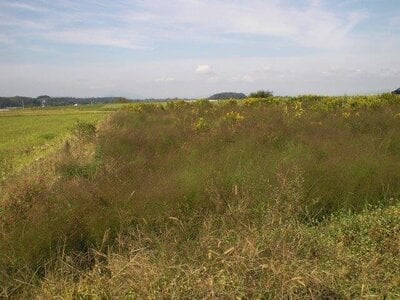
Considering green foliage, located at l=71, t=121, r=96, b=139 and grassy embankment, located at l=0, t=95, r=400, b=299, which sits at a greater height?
green foliage, located at l=71, t=121, r=96, b=139

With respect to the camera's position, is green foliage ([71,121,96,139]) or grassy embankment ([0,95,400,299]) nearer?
grassy embankment ([0,95,400,299])

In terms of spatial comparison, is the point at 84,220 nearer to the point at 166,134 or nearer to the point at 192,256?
the point at 192,256

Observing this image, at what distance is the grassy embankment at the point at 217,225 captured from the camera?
153 inches

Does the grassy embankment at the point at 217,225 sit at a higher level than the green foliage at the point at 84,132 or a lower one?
lower

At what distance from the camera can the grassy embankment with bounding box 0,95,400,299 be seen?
12.8 ft

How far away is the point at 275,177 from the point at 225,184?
85 cm

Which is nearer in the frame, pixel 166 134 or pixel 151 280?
pixel 151 280

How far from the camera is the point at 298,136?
957 cm

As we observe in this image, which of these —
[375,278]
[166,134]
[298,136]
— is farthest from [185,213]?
[166,134]

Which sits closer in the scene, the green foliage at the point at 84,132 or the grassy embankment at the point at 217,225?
the grassy embankment at the point at 217,225

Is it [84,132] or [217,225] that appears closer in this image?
[217,225]

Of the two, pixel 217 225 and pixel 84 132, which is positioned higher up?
pixel 84 132

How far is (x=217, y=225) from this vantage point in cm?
542

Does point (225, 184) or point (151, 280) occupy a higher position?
point (225, 184)
